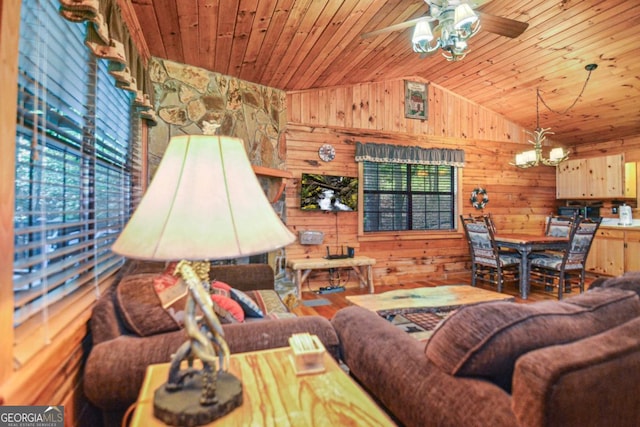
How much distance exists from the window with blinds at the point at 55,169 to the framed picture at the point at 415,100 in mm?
4115

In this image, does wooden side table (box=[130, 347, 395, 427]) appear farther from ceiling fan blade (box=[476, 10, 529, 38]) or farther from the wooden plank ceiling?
ceiling fan blade (box=[476, 10, 529, 38])

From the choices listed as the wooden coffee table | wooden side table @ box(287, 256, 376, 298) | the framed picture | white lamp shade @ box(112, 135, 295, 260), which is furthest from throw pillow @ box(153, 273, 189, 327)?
the framed picture

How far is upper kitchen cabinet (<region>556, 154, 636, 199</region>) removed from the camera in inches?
211

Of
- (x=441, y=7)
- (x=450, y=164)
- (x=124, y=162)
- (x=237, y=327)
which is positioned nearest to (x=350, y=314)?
(x=237, y=327)

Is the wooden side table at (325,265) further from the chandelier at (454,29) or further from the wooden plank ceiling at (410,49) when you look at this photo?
the chandelier at (454,29)

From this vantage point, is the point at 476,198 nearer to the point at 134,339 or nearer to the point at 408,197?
the point at 408,197

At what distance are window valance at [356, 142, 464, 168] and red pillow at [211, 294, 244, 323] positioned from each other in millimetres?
3510

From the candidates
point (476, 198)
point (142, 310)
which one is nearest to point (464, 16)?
point (142, 310)

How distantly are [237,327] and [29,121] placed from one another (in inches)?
40.6

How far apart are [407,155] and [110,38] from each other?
4212mm

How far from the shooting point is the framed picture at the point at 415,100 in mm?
5188

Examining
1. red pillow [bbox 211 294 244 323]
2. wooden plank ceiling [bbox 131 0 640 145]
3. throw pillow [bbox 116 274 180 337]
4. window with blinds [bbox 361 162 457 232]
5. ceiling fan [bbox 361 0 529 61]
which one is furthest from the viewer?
window with blinds [bbox 361 162 457 232]

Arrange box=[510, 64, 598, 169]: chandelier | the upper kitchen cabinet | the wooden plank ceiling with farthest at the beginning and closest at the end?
1. the upper kitchen cabinet
2. box=[510, 64, 598, 169]: chandelier
3. the wooden plank ceiling

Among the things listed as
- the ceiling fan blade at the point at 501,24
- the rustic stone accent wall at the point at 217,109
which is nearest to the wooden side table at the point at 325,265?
the rustic stone accent wall at the point at 217,109
